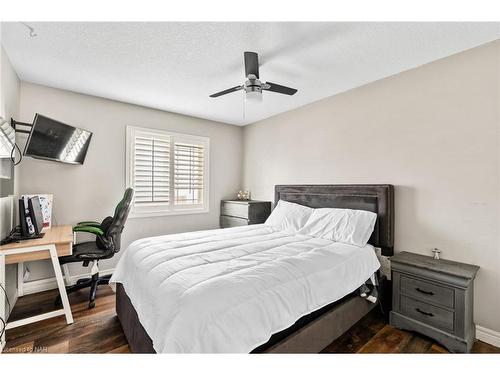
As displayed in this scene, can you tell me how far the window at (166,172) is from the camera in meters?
3.60

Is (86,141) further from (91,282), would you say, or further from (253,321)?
(253,321)

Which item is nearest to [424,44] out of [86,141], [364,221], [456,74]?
[456,74]

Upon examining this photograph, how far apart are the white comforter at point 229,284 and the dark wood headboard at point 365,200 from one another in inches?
14.2

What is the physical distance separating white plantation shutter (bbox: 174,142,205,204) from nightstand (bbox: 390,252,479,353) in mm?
3156

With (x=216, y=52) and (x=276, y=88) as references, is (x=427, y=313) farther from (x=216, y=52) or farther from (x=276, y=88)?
(x=216, y=52)

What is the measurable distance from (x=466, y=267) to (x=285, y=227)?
5.72 feet

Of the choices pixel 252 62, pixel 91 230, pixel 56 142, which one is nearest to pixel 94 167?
pixel 56 142

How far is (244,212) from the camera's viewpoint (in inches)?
155

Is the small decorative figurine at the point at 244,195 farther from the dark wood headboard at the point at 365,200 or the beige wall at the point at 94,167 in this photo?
the dark wood headboard at the point at 365,200

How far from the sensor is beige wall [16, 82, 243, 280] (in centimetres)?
286

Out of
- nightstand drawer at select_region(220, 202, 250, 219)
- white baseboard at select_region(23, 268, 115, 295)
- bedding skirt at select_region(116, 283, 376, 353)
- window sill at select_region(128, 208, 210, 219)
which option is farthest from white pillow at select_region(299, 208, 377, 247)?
white baseboard at select_region(23, 268, 115, 295)

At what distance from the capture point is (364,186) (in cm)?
276

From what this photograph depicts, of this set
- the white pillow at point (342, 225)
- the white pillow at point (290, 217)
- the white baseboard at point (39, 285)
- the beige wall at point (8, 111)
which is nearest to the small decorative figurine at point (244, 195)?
the white pillow at point (290, 217)

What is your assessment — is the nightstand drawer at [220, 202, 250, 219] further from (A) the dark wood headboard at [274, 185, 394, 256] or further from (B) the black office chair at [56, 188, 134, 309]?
(B) the black office chair at [56, 188, 134, 309]
